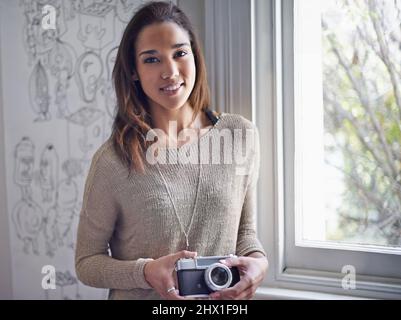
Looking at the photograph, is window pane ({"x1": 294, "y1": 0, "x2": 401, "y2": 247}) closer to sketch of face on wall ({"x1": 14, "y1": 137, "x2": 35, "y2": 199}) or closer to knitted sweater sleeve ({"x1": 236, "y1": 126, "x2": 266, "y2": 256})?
knitted sweater sleeve ({"x1": 236, "y1": 126, "x2": 266, "y2": 256})

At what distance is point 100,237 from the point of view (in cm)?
88

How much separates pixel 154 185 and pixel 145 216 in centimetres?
6

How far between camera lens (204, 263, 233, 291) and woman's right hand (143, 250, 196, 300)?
0.12 feet

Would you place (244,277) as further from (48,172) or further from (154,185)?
(48,172)

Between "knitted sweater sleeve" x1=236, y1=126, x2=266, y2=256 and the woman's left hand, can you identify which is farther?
"knitted sweater sleeve" x1=236, y1=126, x2=266, y2=256

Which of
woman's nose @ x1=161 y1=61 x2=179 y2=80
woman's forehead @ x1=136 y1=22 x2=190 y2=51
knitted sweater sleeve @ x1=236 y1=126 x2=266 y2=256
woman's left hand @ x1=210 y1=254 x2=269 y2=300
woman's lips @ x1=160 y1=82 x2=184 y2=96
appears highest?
woman's forehead @ x1=136 y1=22 x2=190 y2=51

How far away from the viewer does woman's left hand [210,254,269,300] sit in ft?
2.68

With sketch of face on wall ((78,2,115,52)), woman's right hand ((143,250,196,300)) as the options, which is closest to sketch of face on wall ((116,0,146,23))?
sketch of face on wall ((78,2,115,52))

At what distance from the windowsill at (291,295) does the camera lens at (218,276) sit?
8.3 inches

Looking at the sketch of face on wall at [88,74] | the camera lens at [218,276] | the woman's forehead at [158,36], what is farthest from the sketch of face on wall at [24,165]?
the camera lens at [218,276]

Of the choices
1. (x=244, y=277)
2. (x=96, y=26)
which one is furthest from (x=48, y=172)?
(x=244, y=277)

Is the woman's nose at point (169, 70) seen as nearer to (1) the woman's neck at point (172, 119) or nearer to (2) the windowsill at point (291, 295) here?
(1) the woman's neck at point (172, 119)

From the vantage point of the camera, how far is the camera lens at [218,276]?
803mm
